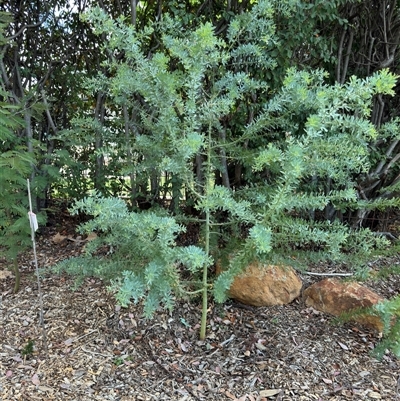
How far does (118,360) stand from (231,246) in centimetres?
85

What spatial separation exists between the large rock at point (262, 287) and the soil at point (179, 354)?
0.17ft

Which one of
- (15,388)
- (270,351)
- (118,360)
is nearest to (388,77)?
(270,351)

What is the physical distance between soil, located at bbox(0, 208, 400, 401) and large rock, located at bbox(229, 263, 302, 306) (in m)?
0.05

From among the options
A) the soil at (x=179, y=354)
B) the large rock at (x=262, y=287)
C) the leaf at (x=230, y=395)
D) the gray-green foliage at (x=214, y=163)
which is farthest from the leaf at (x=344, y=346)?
the leaf at (x=230, y=395)

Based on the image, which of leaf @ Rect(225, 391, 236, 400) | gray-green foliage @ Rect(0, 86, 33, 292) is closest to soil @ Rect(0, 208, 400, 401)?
leaf @ Rect(225, 391, 236, 400)

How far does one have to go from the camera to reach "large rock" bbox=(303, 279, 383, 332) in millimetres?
2330

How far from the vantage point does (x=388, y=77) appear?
143cm

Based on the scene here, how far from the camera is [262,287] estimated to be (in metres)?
2.43

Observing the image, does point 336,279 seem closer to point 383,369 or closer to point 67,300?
point 383,369

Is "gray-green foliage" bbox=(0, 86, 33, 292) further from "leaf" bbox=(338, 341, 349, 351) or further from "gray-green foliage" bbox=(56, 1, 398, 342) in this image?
"leaf" bbox=(338, 341, 349, 351)

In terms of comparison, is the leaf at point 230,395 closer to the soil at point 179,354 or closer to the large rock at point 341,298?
the soil at point 179,354

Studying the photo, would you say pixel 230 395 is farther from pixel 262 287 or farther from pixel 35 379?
pixel 35 379

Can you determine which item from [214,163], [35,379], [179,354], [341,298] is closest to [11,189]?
[35,379]

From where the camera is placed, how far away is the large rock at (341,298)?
7.64 ft
